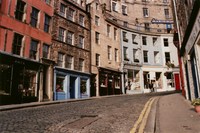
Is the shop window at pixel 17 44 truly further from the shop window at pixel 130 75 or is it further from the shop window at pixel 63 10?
the shop window at pixel 130 75

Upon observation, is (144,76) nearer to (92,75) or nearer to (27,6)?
(92,75)

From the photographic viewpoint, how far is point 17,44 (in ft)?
58.5

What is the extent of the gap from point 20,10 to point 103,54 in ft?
46.6

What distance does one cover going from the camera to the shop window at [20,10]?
60.1 feet

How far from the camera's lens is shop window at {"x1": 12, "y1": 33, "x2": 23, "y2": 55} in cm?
1748

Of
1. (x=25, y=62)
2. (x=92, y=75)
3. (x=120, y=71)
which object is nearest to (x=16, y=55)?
(x=25, y=62)

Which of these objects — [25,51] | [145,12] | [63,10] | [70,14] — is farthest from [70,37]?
[145,12]

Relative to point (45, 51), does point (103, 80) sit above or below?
below

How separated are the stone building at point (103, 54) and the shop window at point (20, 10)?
446 inches

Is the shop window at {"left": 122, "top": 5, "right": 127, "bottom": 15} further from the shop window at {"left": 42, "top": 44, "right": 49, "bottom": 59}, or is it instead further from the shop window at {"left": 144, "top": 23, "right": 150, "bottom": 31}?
the shop window at {"left": 42, "top": 44, "right": 49, "bottom": 59}

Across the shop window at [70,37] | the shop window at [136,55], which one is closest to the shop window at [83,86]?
the shop window at [70,37]

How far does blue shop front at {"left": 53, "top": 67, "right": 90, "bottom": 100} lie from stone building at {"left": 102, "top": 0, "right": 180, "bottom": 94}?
29.5 ft

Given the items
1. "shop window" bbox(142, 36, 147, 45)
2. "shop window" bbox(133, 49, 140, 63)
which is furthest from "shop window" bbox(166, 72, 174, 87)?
"shop window" bbox(142, 36, 147, 45)

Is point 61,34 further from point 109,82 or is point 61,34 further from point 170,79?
point 170,79
